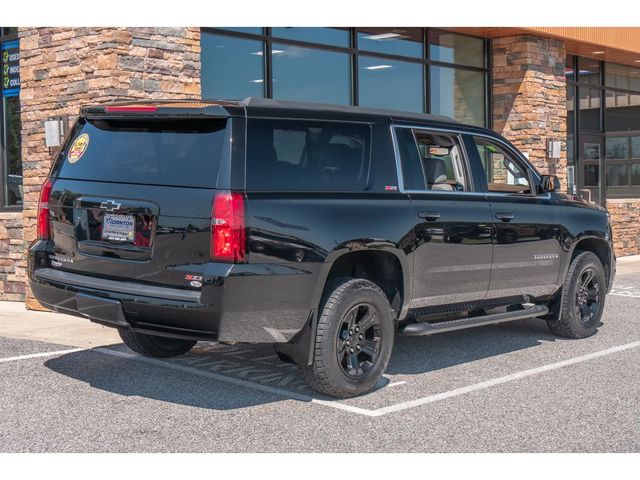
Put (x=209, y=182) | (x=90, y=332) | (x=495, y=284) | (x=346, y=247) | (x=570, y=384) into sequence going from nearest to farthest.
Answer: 1. (x=209, y=182)
2. (x=346, y=247)
3. (x=570, y=384)
4. (x=495, y=284)
5. (x=90, y=332)

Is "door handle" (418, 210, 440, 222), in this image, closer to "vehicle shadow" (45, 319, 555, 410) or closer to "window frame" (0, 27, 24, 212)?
"vehicle shadow" (45, 319, 555, 410)

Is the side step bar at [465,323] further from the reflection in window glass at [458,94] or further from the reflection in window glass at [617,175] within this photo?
the reflection in window glass at [617,175]

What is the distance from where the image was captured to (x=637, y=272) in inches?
595

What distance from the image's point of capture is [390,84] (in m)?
14.6

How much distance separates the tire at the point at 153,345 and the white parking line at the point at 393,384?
0.24 feet

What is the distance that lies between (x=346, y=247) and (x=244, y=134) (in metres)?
1.01

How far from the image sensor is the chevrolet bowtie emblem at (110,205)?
19.5 feet

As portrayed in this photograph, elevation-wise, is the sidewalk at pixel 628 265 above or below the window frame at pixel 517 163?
below

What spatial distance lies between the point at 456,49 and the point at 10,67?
7.42m

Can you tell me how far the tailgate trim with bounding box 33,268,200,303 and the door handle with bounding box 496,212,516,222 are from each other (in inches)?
117

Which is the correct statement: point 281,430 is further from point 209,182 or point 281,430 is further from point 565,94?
point 565,94

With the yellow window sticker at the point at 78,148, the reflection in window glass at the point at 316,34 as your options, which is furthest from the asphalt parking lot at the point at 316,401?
the reflection in window glass at the point at 316,34

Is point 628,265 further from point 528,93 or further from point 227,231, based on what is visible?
point 227,231

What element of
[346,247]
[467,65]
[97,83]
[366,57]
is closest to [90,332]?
[97,83]
